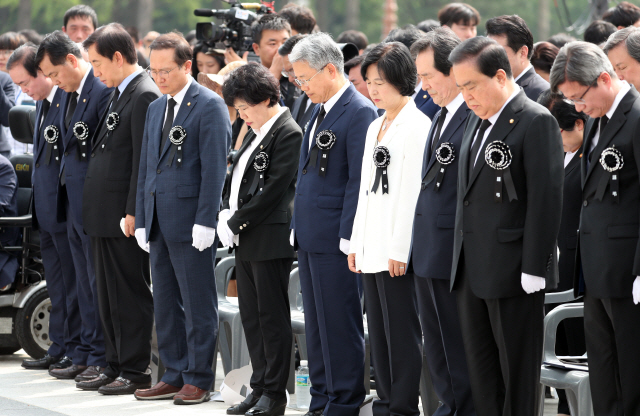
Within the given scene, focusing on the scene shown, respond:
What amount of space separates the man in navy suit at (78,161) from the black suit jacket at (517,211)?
2.97 m

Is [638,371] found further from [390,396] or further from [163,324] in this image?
[163,324]

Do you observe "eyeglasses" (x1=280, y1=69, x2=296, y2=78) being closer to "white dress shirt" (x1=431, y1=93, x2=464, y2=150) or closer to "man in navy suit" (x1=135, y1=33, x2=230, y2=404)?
"man in navy suit" (x1=135, y1=33, x2=230, y2=404)

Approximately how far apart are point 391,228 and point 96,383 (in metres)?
2.42

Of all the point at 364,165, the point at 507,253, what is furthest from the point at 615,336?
the point at 364,165

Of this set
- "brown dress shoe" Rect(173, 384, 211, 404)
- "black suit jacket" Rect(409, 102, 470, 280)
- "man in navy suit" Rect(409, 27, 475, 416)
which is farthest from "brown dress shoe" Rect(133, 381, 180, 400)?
"black suit jacket" Rect(409, 102, 470, 280)

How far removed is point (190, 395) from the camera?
5715 mm

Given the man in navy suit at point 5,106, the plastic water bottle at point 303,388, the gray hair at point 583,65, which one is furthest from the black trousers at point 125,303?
the gray hair at point 583,65

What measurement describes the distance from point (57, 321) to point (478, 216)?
3.62 m

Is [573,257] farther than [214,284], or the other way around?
[214,284]

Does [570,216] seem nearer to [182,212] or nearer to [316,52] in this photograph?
[316,52]

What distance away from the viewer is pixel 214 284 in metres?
5.81

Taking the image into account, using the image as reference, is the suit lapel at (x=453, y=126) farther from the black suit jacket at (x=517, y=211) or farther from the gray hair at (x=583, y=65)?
the gray hair at (x=583, y=65)

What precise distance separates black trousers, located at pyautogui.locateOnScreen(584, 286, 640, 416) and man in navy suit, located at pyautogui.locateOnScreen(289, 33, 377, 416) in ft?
4.05

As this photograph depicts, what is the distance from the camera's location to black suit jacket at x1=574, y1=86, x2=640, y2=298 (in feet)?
13.2
